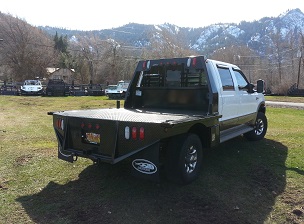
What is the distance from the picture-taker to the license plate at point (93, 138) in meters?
4.29

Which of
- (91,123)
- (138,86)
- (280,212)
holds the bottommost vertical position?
(280,212)

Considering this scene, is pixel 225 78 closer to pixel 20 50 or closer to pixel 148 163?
pixel 148 163

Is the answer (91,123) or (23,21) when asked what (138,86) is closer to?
(91,123)

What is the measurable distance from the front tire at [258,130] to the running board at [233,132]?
0.48 m

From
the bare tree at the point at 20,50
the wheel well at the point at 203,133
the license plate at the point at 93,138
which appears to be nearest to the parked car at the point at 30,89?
the bare tree at the point at 20,50

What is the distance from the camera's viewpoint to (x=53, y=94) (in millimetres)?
30500

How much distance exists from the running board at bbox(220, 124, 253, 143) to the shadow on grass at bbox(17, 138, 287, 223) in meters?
0.51

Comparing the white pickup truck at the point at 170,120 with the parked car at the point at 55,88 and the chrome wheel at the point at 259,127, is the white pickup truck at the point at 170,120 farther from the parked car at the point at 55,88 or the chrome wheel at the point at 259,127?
the parked car at the point at 55,88

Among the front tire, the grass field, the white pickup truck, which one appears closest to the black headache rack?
the white pickup truck

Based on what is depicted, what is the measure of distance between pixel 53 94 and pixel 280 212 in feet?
96.2

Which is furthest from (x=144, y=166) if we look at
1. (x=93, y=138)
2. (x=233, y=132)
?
(x=233, y=132)

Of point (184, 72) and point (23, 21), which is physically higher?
point (23, 21)

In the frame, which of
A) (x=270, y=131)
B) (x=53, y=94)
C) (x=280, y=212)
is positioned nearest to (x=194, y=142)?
(x=280, y=212)

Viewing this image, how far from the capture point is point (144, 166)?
4070mm
